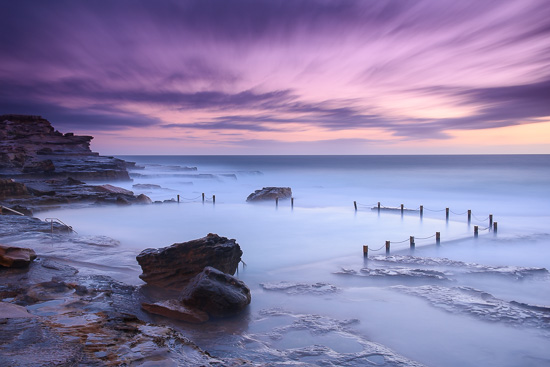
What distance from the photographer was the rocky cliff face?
1293 inches

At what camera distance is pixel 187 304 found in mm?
7137

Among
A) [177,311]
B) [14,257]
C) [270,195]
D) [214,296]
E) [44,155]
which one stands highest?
[44,155]

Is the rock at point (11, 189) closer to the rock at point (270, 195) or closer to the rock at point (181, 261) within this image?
the rock at point (270, 195)

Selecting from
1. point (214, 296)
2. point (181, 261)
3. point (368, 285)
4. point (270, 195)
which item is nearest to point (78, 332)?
point (214, 296)

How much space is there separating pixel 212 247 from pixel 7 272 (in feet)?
14.6

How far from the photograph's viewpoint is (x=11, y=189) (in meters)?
20.6

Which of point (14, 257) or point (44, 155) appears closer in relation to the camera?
point (14, 257)

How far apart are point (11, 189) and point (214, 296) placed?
19.6 m

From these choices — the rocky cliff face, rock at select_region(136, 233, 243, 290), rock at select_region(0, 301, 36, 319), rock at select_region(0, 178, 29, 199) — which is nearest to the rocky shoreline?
rock at select_region(0, 301, 36, 319)

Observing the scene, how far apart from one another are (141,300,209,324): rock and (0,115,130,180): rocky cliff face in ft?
100

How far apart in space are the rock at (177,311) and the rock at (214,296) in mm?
132

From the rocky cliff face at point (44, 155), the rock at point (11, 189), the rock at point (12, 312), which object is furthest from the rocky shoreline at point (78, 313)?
the rocky cliff face at point (44, 155)

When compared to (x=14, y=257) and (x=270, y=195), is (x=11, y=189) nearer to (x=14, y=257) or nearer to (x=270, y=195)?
(x=14, y=257)

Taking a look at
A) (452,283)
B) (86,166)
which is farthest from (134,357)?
(86,166)
